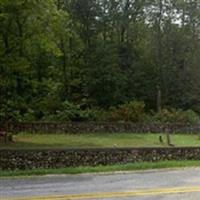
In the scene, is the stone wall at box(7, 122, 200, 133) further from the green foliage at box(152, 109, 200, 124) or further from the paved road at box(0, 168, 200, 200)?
the paved road at box(0, 168, 200, 200)

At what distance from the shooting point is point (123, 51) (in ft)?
166

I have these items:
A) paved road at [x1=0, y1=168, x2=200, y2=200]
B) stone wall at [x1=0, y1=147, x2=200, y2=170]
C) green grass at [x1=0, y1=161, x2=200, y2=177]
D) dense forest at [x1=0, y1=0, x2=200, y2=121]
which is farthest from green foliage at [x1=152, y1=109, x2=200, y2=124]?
paved road at [x1=0, y1=168, x2=200, y2=200]

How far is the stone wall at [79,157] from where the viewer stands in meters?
17.6

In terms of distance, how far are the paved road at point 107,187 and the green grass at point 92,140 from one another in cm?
976

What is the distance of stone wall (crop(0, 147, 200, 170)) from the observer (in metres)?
17.6

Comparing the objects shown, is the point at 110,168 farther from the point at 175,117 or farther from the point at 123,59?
the point at 123,59

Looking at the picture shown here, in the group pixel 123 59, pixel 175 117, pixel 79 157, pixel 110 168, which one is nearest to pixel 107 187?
pixel 110 168

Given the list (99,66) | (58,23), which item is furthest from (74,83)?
(58,23)

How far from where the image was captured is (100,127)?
3516 cm

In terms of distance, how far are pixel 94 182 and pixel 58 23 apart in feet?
50.4

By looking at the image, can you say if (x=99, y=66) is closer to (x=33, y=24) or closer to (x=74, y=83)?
(x=74, y=83)

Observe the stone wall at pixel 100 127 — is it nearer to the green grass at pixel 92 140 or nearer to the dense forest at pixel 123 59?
the green grass at pixel 92 140

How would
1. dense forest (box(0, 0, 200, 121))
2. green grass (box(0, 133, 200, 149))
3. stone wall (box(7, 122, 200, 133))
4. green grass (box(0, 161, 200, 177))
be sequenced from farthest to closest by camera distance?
dense forest (box(0, 0, 200, 121)) → stone wall (box(7, 122, 200, 133)) → green grass (box(0, 133, 200, 149)) → green grass (box(0, 161, 200, 177))

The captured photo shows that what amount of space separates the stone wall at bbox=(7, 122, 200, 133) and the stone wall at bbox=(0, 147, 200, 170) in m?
13.0
